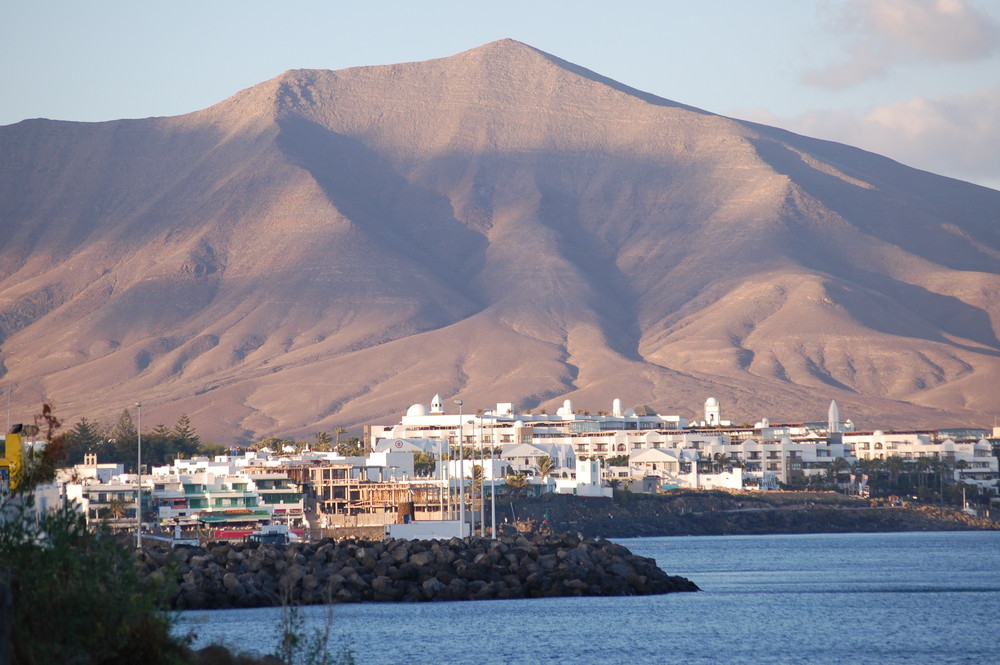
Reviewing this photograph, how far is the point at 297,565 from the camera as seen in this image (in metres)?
60.9

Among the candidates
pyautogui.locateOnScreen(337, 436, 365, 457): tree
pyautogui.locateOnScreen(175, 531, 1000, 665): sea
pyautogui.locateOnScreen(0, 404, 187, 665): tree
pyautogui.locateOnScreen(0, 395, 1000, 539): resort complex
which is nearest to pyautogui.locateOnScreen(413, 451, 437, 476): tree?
pyautogui.locateOnScreen(0, 395, 1000, 539): resort complex

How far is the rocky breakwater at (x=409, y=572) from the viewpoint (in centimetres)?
5847

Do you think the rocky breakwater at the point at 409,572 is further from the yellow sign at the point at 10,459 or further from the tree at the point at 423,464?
the tree at the point at 423,464

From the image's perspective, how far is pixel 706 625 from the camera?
5347 centimetres

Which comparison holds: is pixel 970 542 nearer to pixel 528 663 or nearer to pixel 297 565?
pixel 297 565

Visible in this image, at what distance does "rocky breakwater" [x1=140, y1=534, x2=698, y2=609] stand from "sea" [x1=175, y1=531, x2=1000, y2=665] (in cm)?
118

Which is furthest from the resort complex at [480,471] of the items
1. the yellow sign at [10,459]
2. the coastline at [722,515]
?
the yellow sign at [10,459]

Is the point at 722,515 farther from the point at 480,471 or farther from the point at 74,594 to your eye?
the point at 74,594

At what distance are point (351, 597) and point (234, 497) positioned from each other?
50.2 metres

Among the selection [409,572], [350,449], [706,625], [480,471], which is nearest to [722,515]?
[480,471]

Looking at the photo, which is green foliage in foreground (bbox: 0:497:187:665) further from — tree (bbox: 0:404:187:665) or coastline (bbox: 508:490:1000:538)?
coastline (bbox: 508:490:1000:538)

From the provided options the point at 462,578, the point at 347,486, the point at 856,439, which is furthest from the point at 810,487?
the point at 462,578

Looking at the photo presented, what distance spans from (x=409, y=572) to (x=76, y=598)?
40.9m

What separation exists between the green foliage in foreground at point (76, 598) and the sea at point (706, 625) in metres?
10.0
